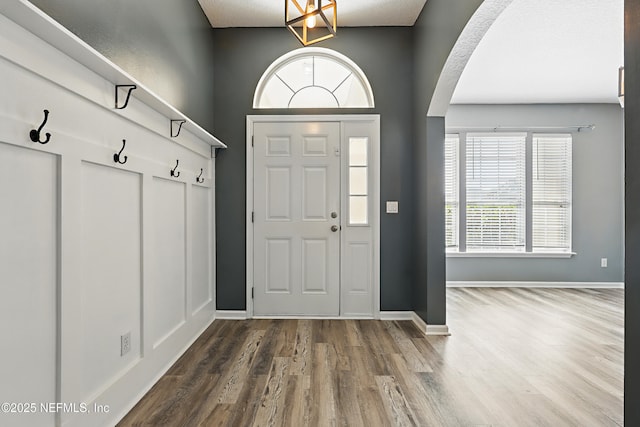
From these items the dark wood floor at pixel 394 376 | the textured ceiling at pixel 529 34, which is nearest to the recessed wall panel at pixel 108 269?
the dark wood floor at pixel 394 376

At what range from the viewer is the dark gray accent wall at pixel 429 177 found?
3.21 meters

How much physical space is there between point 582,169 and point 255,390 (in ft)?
18.3

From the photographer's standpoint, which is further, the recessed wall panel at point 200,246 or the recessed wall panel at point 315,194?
the recessed wall panel at point 315,194

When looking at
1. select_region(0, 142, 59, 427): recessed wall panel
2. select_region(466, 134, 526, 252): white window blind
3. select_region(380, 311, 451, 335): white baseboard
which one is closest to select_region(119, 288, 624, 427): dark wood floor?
select_region(380, 311, 451, 335): white baseboard

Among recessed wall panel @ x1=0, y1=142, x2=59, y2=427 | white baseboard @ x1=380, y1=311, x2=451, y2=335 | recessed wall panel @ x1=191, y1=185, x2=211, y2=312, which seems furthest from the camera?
white baseboard @ x1=380, y1=311, x2=451, y2=335

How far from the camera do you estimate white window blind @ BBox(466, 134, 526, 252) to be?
562 cm

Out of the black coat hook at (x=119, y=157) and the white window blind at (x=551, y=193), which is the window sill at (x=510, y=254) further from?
the black coat hook at (x=119, y=157)

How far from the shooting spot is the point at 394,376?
7.95 feet

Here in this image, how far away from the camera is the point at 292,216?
385 centimetres

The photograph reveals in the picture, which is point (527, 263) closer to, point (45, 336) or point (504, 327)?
point (504, 327)

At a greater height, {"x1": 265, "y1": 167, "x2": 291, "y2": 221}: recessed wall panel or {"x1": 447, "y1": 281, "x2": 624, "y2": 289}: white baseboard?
{"x1": 265, "y1": 167, "x2": 291, "y2": 221}: recessed wall panel

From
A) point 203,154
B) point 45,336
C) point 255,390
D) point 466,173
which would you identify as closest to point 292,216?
point 203,154

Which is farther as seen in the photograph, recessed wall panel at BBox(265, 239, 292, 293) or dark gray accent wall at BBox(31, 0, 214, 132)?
recessed wall panel at BBox(265, 239, 292, 293)

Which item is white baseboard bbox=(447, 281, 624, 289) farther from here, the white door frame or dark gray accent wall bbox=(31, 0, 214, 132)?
dark gray accent wall bbox=(31, 0, 214, 132)
